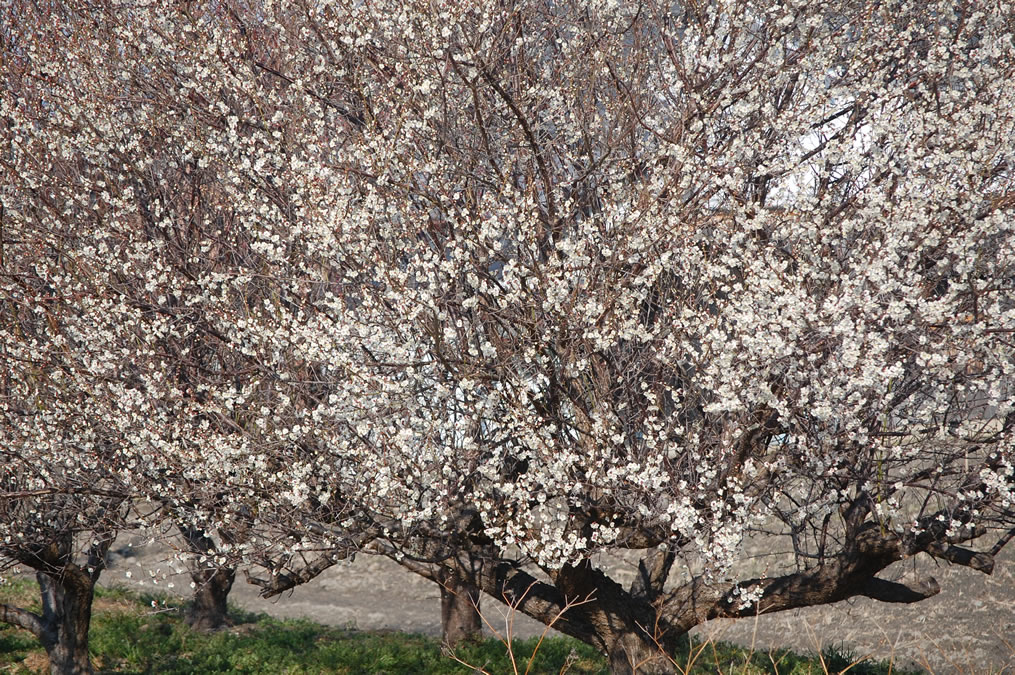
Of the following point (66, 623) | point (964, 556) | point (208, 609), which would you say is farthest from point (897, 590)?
point (208, 609)

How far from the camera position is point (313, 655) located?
1167 cm

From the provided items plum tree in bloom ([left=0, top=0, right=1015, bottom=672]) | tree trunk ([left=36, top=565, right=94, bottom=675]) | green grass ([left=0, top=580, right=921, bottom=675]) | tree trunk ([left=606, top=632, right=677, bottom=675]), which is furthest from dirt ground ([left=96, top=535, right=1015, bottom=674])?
plum tree in bloom ([left=0, top=0, right=1015, bottom=672])

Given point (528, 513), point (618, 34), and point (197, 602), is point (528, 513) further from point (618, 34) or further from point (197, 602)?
point (197, 602)

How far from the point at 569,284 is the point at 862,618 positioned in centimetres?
1235

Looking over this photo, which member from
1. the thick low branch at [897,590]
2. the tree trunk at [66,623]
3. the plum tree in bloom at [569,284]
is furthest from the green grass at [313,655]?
the plum tree in bloom at [569,284]

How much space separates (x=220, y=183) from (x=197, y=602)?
9.05 metres

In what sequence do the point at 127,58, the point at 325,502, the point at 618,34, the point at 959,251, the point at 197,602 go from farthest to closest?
the point at 197,602 < the point at 127,58 < the point at 618,34 < the point at 325,502 < the point at 959,251

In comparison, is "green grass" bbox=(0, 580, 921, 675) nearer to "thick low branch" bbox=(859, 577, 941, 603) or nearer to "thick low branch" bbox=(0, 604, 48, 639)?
"thick low branch" bbox=(0, 604, 48, 639)

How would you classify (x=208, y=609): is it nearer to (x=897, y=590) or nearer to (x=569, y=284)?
(x=569, y=284)

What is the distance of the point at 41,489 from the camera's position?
7633 millimetres

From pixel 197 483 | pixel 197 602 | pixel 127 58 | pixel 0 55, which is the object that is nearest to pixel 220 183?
pixel 127 58

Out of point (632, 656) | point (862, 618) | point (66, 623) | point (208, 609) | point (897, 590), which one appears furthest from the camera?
point (862, 618)

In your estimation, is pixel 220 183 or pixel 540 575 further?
pixel 540 575

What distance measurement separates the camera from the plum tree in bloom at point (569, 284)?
6.44 metres
